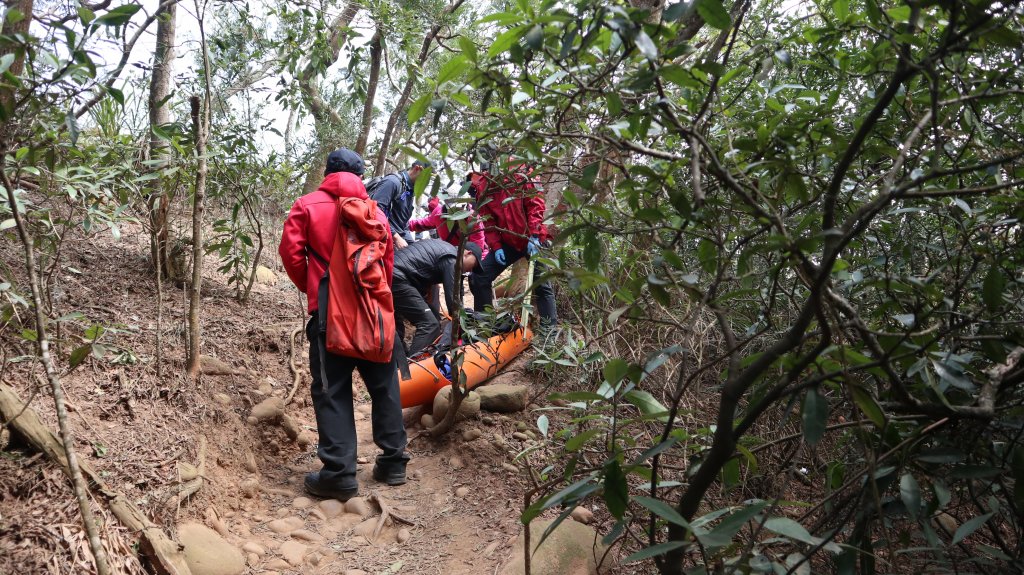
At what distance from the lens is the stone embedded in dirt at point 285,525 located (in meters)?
3.83

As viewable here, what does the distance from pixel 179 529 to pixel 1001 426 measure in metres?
3.23

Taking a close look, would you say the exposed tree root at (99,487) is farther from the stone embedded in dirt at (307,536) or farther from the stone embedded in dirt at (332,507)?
the stone embedded in dirt at (332,507)

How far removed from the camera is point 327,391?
166 inches

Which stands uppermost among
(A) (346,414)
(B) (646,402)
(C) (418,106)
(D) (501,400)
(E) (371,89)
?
(E) (371,89)

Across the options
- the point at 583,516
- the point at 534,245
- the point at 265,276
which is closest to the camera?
the point at 534,245

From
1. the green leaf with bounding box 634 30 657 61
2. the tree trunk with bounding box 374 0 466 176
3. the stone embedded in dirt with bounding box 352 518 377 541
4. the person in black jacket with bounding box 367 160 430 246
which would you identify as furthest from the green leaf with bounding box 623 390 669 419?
the tree trunk with bounding box 374 0 466 176

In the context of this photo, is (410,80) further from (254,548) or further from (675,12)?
(675,12)

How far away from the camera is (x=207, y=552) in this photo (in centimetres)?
311

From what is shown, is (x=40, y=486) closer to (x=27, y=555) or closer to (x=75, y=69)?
(x=27, y=555)

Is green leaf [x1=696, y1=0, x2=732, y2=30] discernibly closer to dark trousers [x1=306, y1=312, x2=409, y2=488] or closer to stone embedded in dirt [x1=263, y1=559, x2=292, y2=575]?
stone embedded in dirt [x1=263, y1=559, x2=292, y2=575]

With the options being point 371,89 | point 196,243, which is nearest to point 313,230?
point 196,243

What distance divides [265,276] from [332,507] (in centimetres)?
449

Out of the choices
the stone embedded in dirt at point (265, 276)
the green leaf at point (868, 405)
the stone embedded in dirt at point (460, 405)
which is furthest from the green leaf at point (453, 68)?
the stone embedded in dirt at point (265, 276)

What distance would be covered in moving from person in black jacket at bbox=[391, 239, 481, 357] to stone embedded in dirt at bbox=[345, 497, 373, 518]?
6.36ft
